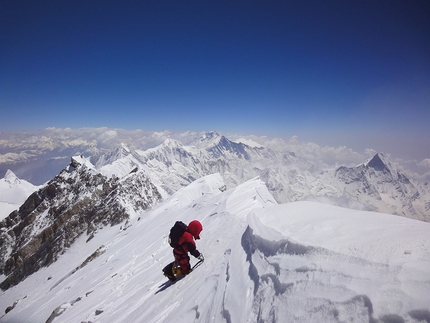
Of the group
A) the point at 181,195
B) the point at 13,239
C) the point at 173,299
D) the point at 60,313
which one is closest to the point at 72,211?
the point at 13,239

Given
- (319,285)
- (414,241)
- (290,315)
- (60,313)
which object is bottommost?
(60,313)

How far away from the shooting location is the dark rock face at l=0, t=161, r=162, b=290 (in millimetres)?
50094

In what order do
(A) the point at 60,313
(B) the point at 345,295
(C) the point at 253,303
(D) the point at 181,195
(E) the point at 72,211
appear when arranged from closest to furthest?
(B) the point at 345,295 < (C) the point at 253,303 < (A) the point at 60,313 < (D) the point at 181,195 < (E) the point at 72,211

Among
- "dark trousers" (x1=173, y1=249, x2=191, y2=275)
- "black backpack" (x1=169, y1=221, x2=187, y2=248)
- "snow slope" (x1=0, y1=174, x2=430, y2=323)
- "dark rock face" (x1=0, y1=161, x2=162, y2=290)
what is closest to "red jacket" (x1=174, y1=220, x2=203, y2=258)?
"black backpack" (x1=169, y1=221, x2=187, y2=248)

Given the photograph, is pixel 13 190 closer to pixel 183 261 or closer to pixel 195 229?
pixel 183 261

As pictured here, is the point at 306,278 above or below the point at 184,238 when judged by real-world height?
below

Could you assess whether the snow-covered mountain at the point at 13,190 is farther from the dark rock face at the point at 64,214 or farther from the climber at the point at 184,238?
the climber at the point at 184,238

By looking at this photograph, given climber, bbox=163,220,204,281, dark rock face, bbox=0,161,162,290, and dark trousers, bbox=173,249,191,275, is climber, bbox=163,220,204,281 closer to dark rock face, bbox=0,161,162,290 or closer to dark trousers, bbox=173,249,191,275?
dark trousers, bbox=173,249,191,275

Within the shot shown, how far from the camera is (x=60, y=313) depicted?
13641 millimetres

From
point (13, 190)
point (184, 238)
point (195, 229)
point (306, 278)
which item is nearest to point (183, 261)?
point (184, 238)

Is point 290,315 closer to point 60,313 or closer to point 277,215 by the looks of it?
point 277,215

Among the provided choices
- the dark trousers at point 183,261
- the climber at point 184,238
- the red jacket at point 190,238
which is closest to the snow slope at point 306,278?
the dark trousers at point 183,261

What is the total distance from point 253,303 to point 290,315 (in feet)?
3.83

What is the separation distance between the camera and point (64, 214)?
55.9 metres
